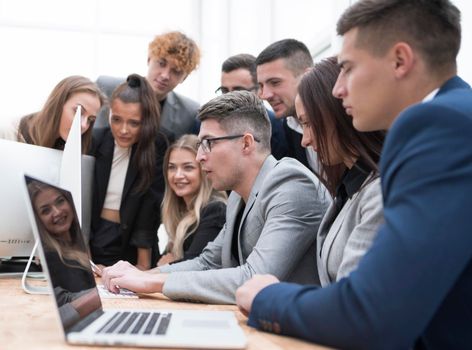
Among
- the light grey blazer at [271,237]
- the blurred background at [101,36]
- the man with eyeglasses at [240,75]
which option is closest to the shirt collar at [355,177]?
the light grey blazer at [271,237]

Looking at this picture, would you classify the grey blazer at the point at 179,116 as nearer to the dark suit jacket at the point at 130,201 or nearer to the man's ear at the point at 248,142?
the dark suit jacket at the point at 130,201

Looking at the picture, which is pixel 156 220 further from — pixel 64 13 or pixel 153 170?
pixel 64 13

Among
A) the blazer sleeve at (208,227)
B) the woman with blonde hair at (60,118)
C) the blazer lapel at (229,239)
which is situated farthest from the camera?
the woman with blonde hair at (60,118)

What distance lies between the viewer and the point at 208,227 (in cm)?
241

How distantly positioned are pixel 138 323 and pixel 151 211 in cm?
188

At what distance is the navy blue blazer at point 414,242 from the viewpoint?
2.49 ft

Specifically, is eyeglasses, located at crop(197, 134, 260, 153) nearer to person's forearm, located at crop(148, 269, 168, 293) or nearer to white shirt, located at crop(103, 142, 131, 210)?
person's forearm, located at crop(148, 269, 168, 293)

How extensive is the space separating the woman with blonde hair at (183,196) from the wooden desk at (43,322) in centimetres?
103

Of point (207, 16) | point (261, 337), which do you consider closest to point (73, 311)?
point (261, 337)

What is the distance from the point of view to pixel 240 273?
4.94ft

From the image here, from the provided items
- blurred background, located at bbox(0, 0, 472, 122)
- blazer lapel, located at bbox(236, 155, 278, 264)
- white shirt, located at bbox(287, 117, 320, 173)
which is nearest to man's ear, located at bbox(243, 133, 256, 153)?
blazer lapel, located at bbox(236, 155, 278, 264)

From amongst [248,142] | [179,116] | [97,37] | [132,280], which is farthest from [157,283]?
[97,37]

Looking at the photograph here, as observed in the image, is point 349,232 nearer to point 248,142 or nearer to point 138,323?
point 138,323

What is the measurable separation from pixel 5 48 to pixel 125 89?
2.95 metres
